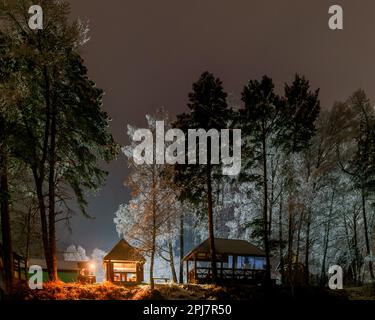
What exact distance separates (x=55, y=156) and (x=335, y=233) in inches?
1026

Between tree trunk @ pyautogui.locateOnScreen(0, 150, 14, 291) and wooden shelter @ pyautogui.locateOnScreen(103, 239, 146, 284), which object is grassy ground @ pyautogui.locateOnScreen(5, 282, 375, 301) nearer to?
tree trunk @ pyautogui.locateOnScreen(0, 150, 14, 291)

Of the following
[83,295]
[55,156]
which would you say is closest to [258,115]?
[55,156]

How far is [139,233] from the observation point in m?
25.8

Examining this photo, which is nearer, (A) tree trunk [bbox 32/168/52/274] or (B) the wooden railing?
(A) tree trunk [bbox 32/168/52/274]

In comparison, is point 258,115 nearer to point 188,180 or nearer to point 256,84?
point 256,84

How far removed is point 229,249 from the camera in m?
31.0

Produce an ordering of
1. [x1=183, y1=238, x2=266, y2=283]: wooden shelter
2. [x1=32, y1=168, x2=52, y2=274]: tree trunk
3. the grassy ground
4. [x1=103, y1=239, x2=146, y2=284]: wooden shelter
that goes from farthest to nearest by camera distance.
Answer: [x1=103, y1=239, x2=146, y2=284]: wooden shelter → [x1=183, y1=238, x2=266, y2=283]: wooden shelter → [x1=32, y1=168, x2=52, y2=274]: tree trunk → the grassy ground

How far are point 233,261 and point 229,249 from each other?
1.08 m

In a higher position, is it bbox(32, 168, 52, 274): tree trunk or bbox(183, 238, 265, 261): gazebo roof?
bbox(32, 168, 52, 274): tree trunk

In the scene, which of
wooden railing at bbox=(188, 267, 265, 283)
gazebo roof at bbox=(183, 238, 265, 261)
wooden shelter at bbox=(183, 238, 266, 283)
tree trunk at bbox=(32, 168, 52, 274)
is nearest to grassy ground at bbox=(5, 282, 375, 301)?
tree trunk at bbox=(32, 168, 52, 274)

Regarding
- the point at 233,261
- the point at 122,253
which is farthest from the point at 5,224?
the point at 233,261

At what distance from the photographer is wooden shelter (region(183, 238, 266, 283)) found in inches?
1168

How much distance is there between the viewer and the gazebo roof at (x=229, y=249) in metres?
30.2

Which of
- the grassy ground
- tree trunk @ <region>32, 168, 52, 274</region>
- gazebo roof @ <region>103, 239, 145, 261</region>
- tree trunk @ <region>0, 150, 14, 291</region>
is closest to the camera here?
tree trunk @ <region>0, 150, 14, 291</region>
